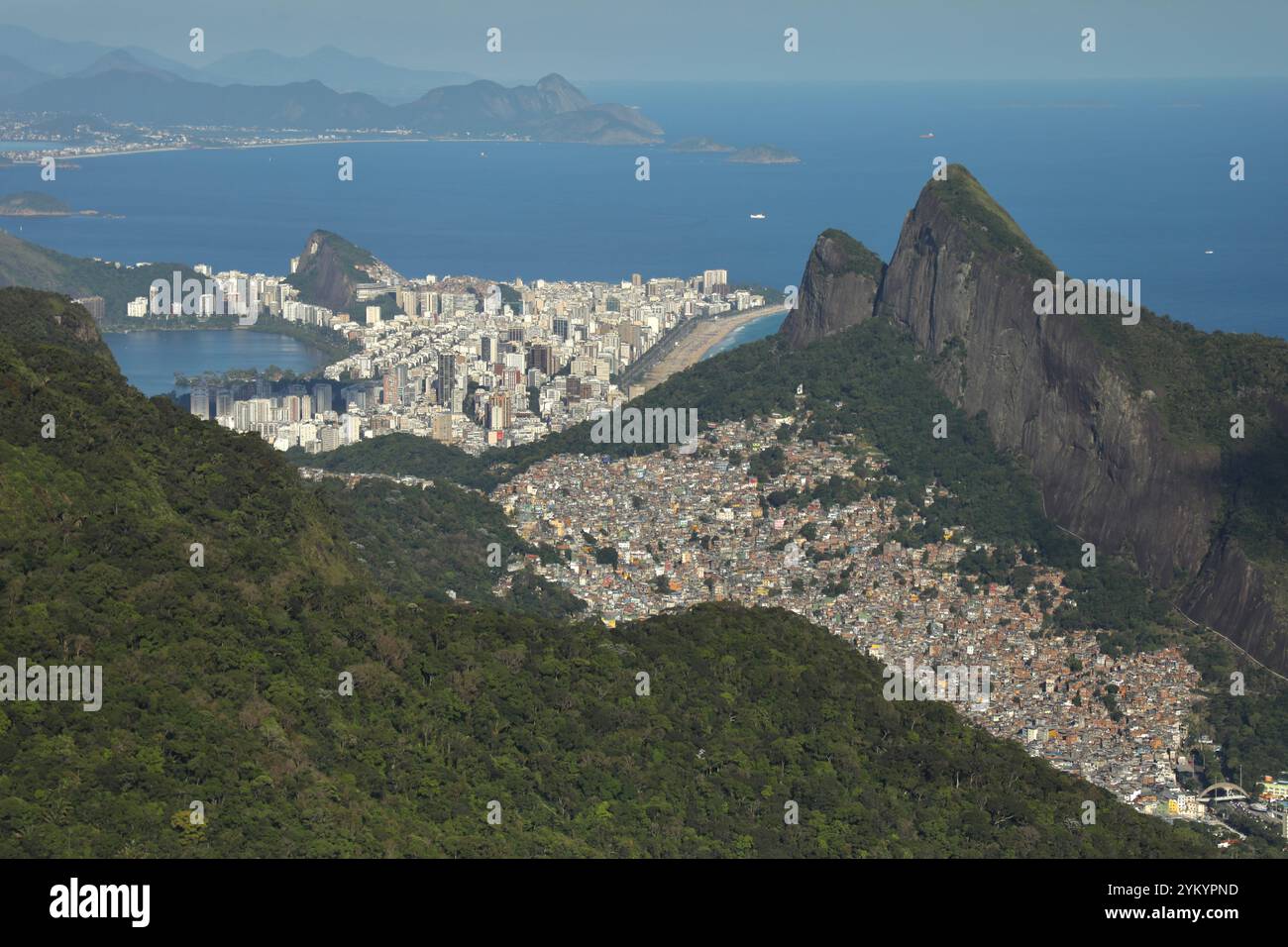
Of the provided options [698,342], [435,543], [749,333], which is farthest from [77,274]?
[435,543]

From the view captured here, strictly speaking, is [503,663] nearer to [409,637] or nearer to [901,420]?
[409,637]

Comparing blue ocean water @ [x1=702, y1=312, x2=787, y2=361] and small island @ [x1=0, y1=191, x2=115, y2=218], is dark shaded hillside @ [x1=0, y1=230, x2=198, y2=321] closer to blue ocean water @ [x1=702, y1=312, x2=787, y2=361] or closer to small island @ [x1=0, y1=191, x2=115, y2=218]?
blue ocean water @ [x1=702, y1=312, x2=787, y2=361]

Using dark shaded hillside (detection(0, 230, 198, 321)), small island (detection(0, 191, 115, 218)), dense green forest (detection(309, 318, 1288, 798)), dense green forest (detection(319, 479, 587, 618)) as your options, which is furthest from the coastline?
small island (detection(0, 191, 115, 218))

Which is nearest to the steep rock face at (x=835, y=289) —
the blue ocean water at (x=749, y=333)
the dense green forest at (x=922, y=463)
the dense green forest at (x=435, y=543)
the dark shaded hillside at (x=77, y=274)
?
the dense green forest at (x=922, y=463)

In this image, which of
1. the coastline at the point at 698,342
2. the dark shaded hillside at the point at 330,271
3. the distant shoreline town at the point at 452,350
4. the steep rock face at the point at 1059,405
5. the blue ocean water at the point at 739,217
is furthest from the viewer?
the blue ocean water at the point at 739,217

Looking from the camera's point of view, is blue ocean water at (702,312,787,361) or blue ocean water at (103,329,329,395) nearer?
blue ocean water at (702,312,787,361)

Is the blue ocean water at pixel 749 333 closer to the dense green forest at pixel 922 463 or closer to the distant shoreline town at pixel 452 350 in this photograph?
the distant shoreline town at pixel 452 350

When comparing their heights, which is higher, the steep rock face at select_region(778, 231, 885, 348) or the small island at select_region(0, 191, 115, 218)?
the small island at select_region(0, 191, 115, 218)
